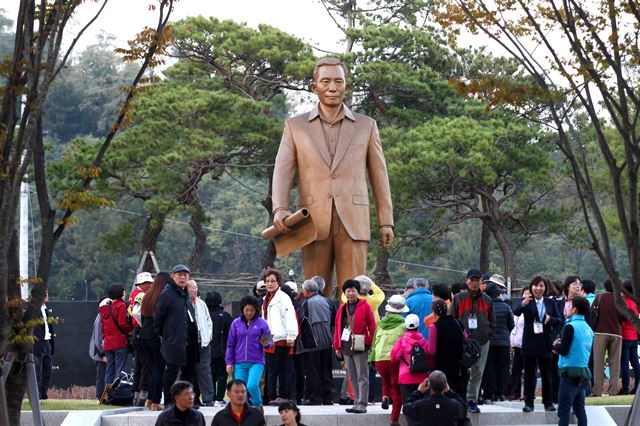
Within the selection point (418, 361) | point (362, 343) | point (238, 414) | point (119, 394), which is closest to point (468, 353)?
point (418, 361)

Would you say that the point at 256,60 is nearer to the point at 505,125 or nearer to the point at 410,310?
the point at 505,125

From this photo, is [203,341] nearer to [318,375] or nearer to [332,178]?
[318,375]

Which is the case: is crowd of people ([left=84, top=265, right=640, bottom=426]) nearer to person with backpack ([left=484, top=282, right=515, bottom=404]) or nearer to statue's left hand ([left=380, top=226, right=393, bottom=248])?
person with backpack ([left=484, top=282, right=515, bottom=404])

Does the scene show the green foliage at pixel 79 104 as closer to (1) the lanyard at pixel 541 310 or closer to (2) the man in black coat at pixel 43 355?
(2) the man in black coat at pixel 43 355

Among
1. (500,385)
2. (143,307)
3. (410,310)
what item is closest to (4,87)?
(143,307)

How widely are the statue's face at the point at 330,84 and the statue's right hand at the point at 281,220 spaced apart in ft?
4.54

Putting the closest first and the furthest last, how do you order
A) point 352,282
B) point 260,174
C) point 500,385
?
point 352,282, point 500,385, point 260,174

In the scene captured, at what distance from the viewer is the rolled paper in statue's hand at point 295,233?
49.0 ft

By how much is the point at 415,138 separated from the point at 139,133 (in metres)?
5.86

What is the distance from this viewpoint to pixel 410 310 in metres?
14.7

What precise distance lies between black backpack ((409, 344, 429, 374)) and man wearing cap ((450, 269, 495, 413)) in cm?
113

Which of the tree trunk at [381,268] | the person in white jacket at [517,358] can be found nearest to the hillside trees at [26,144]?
the person in white jacket at [517,358]

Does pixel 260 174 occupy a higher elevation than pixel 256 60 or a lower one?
lower

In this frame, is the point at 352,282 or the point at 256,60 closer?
the point at 352,282
